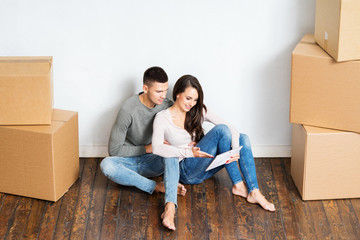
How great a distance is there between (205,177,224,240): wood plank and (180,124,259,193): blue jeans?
9cm

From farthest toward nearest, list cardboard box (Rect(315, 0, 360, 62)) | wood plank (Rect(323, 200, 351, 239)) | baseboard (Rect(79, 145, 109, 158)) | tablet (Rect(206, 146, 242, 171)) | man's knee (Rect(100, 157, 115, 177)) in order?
baseboard (Rect(79, 145, 109, 158))
man's knee (Rect(100, 157, 115, 177))
tablet (Rect(206, 146, 242, 171))
wood plank (Rect(323, 200, 351, 239))
cardboard box (Rect(315, 0, 360, 62))

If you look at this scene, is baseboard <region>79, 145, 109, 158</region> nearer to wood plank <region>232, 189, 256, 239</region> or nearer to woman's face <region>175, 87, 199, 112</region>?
woman's face <region>175, 87, 199, 112</region>

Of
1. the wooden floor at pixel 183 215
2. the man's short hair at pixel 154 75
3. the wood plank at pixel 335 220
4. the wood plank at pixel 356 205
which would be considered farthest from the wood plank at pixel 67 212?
the wood plank at pixel 356 205

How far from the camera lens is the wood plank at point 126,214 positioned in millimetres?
2793

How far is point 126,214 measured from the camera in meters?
2.95

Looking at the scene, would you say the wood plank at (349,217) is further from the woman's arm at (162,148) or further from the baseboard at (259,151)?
the woman's arm at (162,148)

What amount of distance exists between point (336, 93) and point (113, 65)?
1311mm

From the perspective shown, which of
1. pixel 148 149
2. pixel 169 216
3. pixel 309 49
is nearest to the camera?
pixel 169 216

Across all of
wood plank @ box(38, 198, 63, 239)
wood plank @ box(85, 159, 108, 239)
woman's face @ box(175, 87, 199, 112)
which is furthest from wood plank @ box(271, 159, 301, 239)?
wood plank @ box(38, 198, 63, 239)

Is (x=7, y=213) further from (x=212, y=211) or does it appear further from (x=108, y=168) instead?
(x=212, y=211)

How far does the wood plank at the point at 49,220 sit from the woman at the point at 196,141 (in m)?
0.63

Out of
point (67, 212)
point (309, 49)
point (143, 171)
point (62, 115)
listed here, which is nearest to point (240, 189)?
point (143, 171)

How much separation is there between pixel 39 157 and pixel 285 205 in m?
1.37

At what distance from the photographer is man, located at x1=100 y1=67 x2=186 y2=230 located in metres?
3.02
